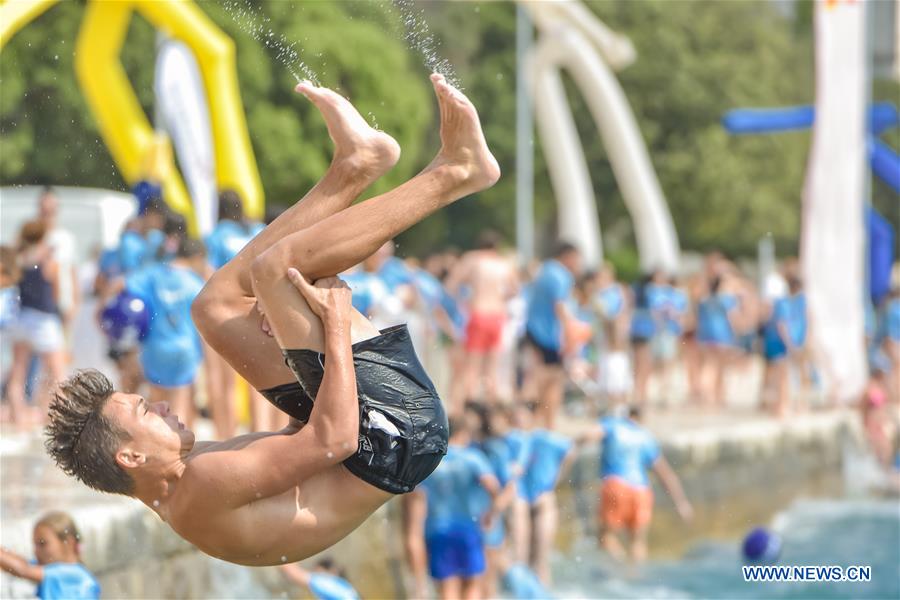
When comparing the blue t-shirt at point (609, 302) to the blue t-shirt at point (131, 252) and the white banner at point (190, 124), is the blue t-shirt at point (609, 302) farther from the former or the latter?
the blue t-shirt at point (131, 252)

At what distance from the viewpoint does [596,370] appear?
555 inches

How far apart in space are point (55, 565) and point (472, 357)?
6.74 meters

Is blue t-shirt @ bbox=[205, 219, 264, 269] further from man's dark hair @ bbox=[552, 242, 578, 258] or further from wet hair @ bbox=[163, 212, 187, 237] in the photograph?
man's dark hair @ bbox=[552, 242, 578, 258]

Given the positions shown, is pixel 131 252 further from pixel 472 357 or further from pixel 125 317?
pixel 472 357

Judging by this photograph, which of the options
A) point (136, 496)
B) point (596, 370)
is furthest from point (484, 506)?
point (596, 370)

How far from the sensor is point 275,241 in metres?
4.37

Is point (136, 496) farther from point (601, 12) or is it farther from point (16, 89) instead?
point (601, 12)

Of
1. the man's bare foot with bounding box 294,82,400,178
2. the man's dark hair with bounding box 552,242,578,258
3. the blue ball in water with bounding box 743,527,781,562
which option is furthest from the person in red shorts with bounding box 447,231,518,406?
the man's bare foot with bounding box 294,82,400,178

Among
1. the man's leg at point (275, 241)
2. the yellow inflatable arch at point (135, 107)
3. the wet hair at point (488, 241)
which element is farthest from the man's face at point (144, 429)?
the wet hair at point (488, 241)

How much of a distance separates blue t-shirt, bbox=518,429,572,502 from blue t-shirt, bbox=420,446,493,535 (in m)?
0.69

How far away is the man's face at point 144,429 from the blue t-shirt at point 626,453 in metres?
5.57

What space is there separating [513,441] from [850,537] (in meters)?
4.90

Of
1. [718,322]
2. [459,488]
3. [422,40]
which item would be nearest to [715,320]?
[718,322]

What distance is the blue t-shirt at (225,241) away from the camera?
8008mm
